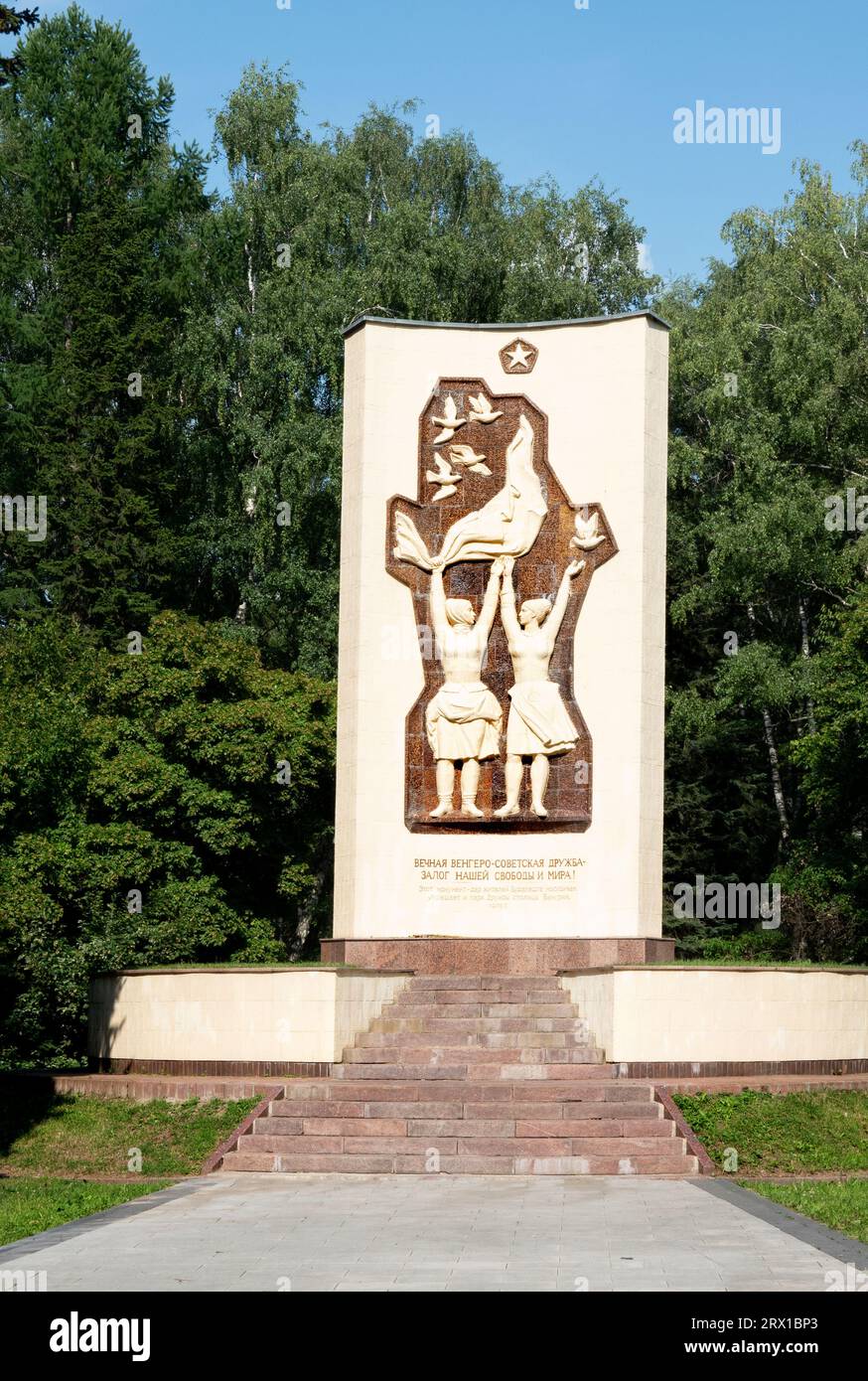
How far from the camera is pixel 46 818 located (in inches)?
930

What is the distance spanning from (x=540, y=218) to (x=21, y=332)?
12.4m

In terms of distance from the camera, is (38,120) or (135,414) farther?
(38,120)

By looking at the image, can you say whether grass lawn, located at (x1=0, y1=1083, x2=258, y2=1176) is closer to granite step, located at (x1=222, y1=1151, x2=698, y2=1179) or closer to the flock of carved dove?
granite step, located at (x1=222, y1=1151, x2=698, y2=1179)

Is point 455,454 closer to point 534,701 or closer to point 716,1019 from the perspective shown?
point 534,701

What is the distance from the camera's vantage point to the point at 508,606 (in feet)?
75.7

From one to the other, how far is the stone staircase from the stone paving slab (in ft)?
2.78

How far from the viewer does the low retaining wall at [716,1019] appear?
17906 millimetres

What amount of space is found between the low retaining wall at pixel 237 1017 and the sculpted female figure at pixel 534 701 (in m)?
3.63

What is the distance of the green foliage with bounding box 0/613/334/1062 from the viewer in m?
24.5

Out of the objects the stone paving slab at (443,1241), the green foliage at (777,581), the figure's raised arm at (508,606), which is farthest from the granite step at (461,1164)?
the green foliage at (777,581)

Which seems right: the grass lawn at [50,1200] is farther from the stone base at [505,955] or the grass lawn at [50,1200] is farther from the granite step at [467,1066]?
the stone base at [505,955]

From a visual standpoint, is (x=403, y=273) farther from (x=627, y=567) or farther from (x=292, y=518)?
(x=627, y=567)

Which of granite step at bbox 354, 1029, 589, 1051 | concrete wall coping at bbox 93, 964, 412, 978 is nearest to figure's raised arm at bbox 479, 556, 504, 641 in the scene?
concrete wall coping at bbox 93, 964, 412, 978
